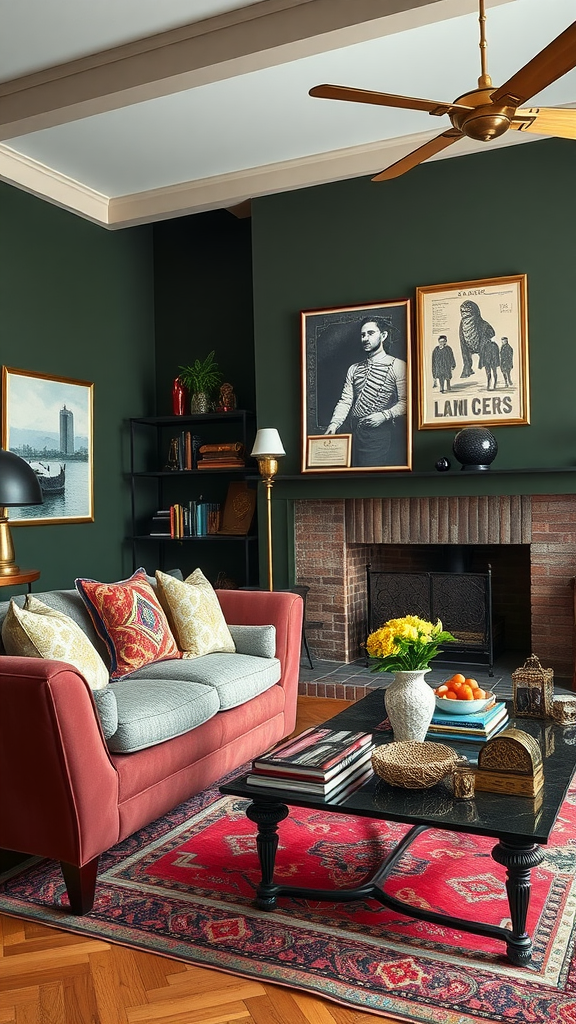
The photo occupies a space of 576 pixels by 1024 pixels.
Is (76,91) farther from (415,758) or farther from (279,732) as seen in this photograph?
(415,758)

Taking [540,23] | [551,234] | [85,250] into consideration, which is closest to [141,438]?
[85,250]

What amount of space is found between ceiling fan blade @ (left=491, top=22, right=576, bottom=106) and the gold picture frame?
8.18 feet

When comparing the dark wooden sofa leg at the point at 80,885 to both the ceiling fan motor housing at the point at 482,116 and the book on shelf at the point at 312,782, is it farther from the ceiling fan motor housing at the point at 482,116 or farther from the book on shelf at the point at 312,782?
the ceiling fan motor housing at the point at 482,116

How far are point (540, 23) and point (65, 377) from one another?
139 inches

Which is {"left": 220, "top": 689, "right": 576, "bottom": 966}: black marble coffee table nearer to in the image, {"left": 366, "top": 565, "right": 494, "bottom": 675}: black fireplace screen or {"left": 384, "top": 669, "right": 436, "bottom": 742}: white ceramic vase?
{"left": 384, "top": 669, "right": 436, "bottom": 742}: white ceramic vase

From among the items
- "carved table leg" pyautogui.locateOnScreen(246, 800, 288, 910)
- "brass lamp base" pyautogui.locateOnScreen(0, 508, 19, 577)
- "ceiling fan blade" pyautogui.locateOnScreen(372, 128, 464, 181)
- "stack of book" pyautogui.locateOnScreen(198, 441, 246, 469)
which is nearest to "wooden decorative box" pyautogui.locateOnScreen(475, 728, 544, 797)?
"carved table leg" pyautogui.locateOnScreen(246, 800, 288, 910)

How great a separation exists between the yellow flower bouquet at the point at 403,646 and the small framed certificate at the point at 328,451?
2860 mm

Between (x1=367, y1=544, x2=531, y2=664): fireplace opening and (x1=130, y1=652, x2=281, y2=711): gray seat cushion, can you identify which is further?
(x1=367, y1=544, x2=531, y2=664): fireplace opening

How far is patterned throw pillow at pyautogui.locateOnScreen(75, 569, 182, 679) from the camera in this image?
3367 millimetres

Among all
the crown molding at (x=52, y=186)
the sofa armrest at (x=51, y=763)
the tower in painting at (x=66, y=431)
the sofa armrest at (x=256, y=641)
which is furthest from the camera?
the tower in painting at (x=66, y=431)

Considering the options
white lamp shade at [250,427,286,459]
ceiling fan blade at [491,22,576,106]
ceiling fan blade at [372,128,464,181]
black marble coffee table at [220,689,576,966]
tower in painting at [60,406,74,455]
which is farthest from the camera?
tower in painting at [60,406,74,455]

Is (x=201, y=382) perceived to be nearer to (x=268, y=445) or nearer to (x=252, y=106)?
(x=268, y=445)

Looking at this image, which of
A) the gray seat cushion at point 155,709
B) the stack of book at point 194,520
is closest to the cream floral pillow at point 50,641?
the gray seat cushion at point 155,709

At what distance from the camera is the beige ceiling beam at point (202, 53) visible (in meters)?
3.38
